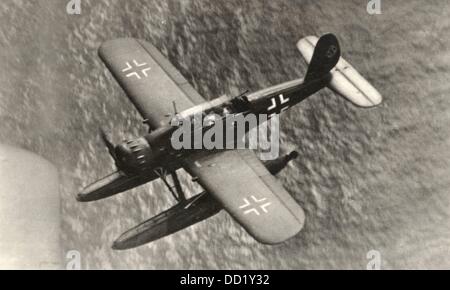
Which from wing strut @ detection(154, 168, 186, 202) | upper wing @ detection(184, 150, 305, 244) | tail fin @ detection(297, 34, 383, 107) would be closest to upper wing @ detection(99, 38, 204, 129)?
wing strut @ detection(154, 168, 186, 202)

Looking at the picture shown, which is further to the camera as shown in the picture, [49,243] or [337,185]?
[337,185]

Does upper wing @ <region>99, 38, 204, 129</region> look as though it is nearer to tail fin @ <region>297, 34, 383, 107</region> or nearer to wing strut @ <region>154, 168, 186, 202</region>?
wing strut @ <region>154, 168, 186, 202</region>

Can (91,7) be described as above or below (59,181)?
above

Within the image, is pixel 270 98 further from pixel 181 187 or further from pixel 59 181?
pixel 59 181

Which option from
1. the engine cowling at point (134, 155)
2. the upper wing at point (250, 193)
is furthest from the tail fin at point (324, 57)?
the engine cowling at point (134, 155)

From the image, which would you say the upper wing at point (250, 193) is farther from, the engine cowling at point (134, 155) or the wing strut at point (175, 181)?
the engine cowling at point (134, 155)

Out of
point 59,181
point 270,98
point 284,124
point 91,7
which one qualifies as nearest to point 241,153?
point 270,98
